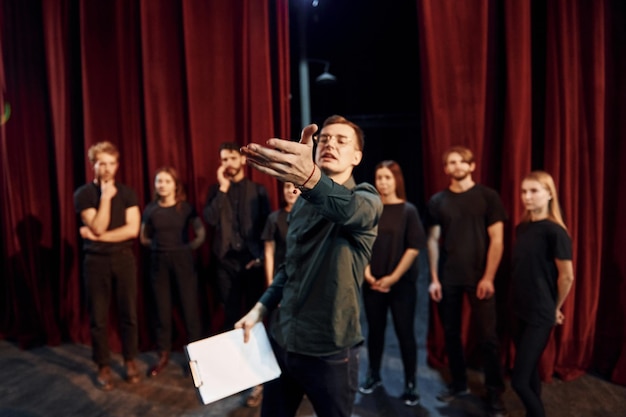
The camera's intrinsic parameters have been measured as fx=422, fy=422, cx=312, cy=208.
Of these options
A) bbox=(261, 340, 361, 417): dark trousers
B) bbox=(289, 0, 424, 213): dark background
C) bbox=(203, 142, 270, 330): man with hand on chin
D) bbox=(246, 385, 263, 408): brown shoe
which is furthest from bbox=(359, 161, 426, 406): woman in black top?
bbox=(289, 0, 424, 213): dark background

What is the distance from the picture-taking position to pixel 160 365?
2.79 m

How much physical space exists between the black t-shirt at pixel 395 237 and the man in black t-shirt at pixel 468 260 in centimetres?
17

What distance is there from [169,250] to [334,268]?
6.14 feet

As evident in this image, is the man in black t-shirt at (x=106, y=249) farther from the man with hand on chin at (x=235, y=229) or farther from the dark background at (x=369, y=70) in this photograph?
the dark background at (x=369, y=70)

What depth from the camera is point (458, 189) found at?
2.38 m

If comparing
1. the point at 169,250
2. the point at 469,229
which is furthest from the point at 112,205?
the point at 469,229

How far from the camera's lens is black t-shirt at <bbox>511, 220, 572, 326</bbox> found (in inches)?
74.6

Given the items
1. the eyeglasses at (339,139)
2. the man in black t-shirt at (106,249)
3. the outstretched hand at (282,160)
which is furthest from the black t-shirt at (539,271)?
the man in black t-shirt at (106,249)

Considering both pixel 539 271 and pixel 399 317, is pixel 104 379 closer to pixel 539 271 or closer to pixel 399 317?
pixel 399 317

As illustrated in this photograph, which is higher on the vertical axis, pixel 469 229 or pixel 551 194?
pixel 551 194

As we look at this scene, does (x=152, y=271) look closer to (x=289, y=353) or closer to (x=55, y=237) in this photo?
(x=55, y=237)

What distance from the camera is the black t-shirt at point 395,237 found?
238 centimetres

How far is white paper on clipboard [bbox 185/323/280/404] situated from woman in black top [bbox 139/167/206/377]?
64.8 inches

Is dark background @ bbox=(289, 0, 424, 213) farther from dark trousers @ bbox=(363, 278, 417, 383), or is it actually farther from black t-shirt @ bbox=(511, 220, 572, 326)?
black t-shirt @ bbox=(511, 220, 572, 326)
